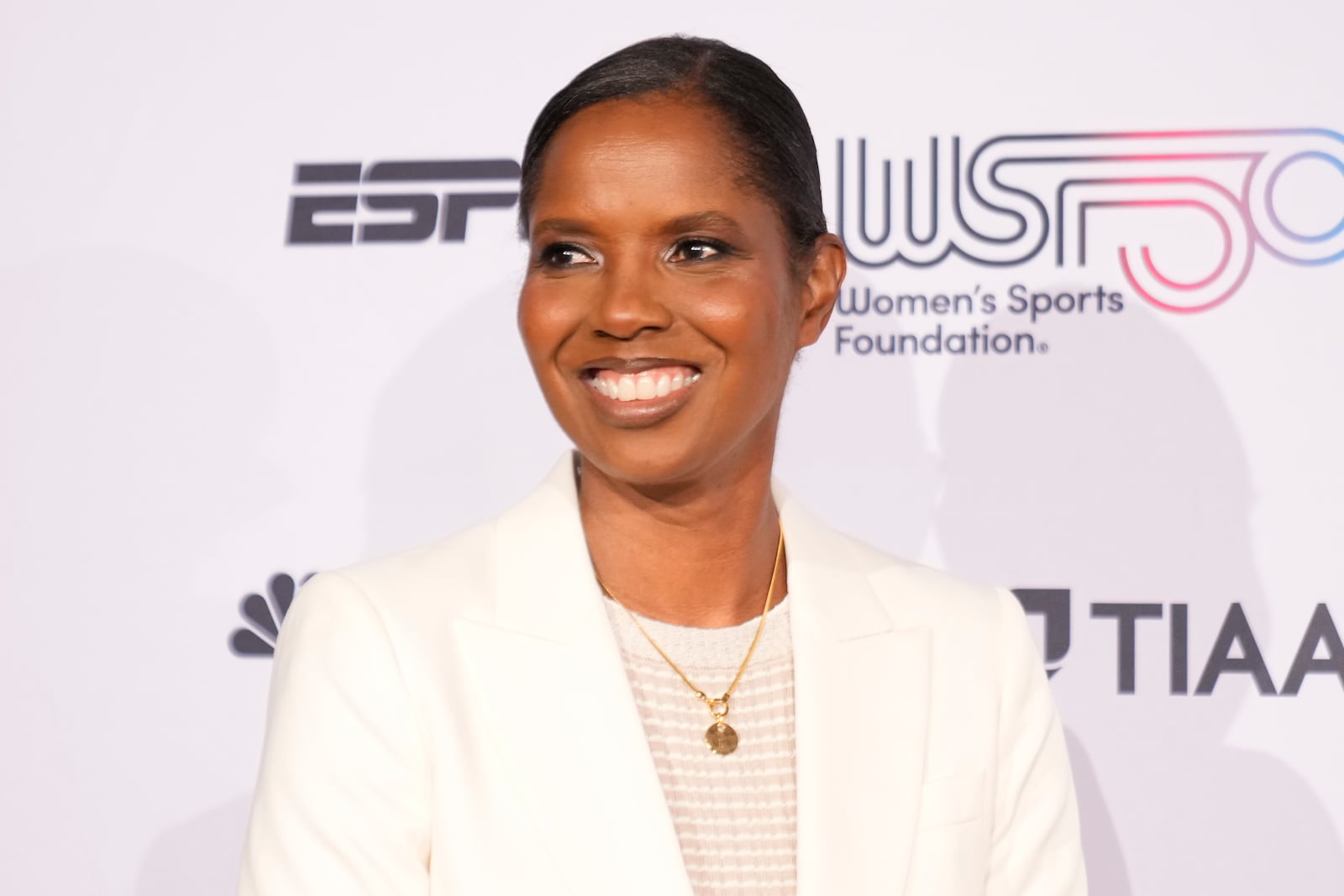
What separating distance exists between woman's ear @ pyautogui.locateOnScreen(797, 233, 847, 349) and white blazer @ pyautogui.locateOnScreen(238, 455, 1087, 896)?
0.25 m

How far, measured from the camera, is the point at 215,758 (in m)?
2.71

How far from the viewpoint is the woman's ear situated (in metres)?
1.93

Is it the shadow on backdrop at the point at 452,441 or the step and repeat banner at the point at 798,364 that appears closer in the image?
the step and repeat banner at the point at 798,364

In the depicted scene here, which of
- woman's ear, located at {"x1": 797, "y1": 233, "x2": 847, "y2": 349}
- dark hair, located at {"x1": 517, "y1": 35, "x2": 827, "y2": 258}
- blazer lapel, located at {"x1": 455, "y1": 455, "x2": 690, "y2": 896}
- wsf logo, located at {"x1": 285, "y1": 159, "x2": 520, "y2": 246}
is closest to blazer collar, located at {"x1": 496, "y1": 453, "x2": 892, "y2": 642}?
blazer lapel, located at {"x1": 455, "y1": 455, "x2": 690, "y2": 896}

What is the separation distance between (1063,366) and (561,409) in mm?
1162

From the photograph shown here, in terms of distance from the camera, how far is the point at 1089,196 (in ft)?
8.70

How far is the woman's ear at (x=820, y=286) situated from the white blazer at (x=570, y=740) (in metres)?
0.25

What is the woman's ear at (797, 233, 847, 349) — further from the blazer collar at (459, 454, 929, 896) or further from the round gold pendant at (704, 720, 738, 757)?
the round gold pendant at (704, 720, 738, 757)

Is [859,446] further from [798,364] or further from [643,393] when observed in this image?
[643,393]

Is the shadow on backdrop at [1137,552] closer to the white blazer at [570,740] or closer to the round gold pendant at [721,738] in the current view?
the white blazer at [570,740]

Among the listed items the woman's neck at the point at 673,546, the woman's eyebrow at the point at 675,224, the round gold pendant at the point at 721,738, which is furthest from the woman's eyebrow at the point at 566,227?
the round gold pendant at the point at 721,738

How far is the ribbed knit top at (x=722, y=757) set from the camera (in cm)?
169

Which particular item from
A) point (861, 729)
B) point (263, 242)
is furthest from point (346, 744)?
point (263, 242)

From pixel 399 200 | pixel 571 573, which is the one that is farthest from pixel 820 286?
pixel 399 200
